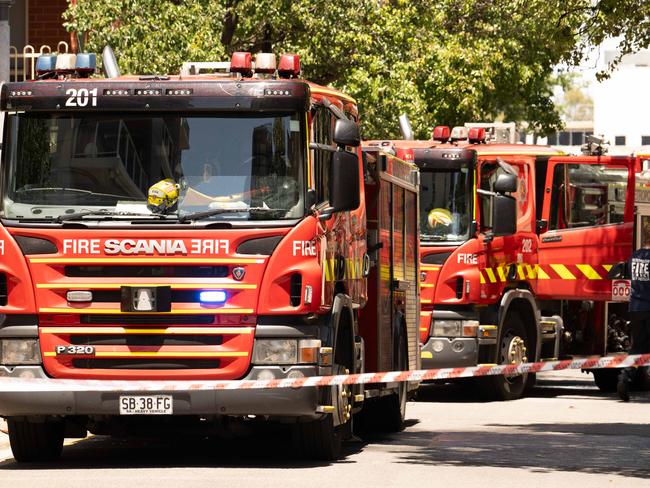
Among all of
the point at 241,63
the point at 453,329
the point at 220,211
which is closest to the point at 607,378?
the point at 453,329

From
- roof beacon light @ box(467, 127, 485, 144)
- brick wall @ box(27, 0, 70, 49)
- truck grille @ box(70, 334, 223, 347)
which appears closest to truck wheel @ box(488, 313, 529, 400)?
roof beacon light @ box(467, 127, 485, 144)

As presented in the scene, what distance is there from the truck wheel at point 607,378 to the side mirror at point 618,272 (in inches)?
61.9

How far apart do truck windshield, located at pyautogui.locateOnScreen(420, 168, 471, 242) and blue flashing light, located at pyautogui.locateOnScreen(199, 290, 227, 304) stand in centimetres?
757

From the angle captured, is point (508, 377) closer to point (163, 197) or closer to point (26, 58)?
point (26, 58)

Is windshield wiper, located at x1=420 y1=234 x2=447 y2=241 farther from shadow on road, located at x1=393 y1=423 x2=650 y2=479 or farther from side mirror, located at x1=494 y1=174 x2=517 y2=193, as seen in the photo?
shadow on road, located at x1=393 y1=423 x2=650 y2=479

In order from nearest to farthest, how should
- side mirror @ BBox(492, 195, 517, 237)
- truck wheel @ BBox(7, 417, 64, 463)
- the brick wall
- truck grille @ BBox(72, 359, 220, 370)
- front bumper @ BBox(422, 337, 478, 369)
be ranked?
truck grille @ BBox(72, 359, 220, 370)
truck wheel @ BBox(7, 417, 64, 463)
side mirror @ BBox(492, 195, 517, 237)
front bumper @ BBox(422, 337, 478, 369)
the brick wall

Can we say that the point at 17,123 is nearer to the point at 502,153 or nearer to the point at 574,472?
the point at 574,472

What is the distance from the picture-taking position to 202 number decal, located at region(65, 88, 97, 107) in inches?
475

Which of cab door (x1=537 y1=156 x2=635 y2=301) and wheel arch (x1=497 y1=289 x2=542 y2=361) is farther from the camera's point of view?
cab door (x1=537 y1=156 x2=635 y2=301)

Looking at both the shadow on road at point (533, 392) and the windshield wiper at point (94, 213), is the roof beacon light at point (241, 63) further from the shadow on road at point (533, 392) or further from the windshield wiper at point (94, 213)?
the shadow on road at point (533, 392)

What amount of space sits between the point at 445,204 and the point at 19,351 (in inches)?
322

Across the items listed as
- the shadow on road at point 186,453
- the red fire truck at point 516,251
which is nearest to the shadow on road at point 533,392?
the red fire truck at point 516,251

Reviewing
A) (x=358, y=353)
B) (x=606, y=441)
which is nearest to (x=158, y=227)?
(x=358, y=353)

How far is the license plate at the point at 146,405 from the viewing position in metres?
11.6
